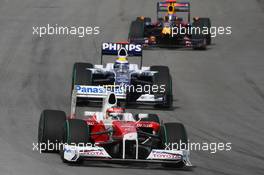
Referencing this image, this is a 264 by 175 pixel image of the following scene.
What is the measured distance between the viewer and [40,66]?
33.7 meters

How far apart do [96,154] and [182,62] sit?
54.0 ft

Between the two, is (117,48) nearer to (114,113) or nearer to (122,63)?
(122,63)

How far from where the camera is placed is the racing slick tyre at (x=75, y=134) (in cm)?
1981

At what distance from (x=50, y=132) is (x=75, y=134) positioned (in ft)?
2.80

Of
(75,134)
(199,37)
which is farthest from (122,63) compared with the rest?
(199,37)

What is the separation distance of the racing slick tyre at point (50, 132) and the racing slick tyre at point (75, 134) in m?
0.41

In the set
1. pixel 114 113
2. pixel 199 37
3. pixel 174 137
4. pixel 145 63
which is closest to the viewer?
pixel 174 137

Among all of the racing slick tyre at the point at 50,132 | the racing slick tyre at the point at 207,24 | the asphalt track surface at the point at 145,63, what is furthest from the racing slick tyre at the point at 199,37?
the racing slick tyre at the point at 50,132

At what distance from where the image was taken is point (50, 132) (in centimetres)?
2055

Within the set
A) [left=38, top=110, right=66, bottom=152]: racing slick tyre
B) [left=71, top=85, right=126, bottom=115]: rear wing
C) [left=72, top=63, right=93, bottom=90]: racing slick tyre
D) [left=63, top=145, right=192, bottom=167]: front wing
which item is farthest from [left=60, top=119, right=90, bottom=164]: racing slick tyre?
[left=72, top=63, right=93, bottom=90]: racing slick tyre

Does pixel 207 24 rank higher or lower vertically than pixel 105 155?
higher

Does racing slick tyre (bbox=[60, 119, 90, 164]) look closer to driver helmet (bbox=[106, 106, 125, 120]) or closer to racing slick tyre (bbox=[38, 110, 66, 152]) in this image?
racing slick tyre (bbox=[38, 110, 66, 152])
